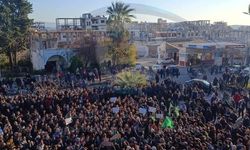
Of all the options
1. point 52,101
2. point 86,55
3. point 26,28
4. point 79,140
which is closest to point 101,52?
point 86,55

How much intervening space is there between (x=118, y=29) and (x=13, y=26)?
38.7 ft

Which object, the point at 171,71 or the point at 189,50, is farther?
the point at 189,50

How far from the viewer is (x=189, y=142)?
1639cm

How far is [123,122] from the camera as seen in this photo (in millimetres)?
19734

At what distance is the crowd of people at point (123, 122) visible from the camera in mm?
16828

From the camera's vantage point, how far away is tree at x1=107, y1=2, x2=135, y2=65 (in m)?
45.3

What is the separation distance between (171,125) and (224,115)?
11.7 feet

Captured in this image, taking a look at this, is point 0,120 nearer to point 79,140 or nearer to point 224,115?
Result: point 79,140

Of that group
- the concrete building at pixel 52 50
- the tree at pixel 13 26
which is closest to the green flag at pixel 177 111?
the concrete building at pixel 52 50

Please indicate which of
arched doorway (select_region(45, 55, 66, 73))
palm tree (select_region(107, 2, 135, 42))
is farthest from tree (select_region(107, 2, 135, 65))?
arched doorway (select_region(45, 55, 66, 73))

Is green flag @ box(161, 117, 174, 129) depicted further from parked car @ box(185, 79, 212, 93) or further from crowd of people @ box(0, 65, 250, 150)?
parked car @ box(185, 79, 212, 93)

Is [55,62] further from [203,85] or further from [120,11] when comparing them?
[203,85]

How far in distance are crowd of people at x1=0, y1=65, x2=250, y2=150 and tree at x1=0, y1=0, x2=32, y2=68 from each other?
2184 centimetres

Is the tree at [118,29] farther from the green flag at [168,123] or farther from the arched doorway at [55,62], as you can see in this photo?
the green flag at [168,123]
